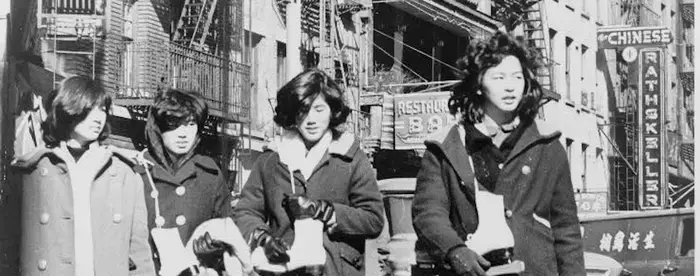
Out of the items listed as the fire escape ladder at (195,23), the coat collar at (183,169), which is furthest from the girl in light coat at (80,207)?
the fire escape ladder at (195,23)

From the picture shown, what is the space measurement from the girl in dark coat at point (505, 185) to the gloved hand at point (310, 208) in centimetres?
36

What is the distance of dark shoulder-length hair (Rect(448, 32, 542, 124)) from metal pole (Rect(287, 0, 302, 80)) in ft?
5.96

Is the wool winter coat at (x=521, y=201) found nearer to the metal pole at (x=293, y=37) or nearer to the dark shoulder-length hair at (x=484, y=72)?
the dark shoulder-length hair at (x=484, y=72)

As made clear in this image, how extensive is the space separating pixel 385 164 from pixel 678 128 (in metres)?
1.74

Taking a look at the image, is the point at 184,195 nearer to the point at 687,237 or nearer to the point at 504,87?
the point at 504,87

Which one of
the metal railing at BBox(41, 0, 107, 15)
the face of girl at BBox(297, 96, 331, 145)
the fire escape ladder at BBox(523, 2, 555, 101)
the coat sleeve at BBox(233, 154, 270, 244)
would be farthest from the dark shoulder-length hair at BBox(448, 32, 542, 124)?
the metal railing at BBox(41, 0, 107, 15)

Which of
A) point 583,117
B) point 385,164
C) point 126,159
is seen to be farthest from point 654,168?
point 126,159

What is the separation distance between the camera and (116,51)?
7.66 m

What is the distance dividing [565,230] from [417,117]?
212 centimetres

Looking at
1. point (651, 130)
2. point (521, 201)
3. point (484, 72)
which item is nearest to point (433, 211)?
point (521, 201)

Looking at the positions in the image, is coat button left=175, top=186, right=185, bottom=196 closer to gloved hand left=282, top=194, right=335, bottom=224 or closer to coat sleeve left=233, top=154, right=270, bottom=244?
coat sleeve left=233, top=154, right=270, bottom=244

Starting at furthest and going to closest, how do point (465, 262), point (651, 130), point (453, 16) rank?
1. point (453, 16)
2. point (651, 130)
3. point (465, 262)

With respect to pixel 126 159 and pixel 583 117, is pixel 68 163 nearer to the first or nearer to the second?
pixel 126 159

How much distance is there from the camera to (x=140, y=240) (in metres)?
5.88
